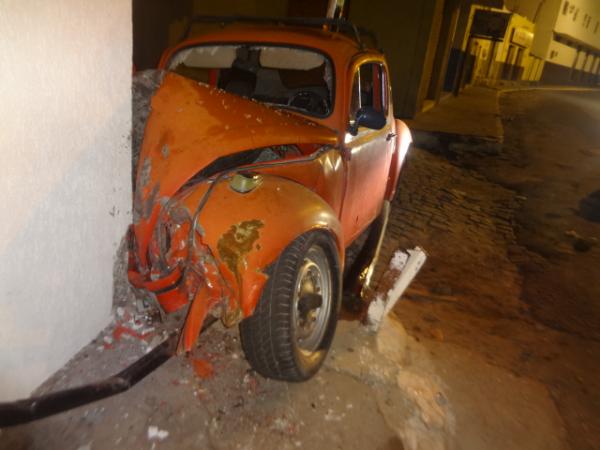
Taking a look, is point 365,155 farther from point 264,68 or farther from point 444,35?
point 444,35

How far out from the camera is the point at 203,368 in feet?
7.55

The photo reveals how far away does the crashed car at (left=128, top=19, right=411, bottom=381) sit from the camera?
6.15 ft

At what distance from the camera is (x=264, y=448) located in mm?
1936

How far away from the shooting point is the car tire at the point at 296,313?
2.02 meters

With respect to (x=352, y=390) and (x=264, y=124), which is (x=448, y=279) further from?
(x=264, y=124)

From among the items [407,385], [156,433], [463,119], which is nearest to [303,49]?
[407,385]

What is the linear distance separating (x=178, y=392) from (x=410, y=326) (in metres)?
1.80

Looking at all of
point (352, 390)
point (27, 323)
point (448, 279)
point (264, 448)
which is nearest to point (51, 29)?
point (27, 323)

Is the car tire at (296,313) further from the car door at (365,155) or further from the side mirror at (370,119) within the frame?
the side mirror at (370,119)

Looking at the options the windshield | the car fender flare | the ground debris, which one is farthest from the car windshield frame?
the ground debris

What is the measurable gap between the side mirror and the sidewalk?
822cm

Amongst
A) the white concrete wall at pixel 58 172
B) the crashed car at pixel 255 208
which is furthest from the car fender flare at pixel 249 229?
the white concrete wall at pixel 58 172

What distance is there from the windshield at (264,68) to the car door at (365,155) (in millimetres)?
262

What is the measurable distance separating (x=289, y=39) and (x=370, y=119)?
32.7 inches
